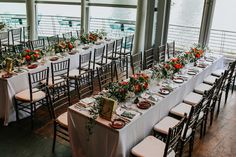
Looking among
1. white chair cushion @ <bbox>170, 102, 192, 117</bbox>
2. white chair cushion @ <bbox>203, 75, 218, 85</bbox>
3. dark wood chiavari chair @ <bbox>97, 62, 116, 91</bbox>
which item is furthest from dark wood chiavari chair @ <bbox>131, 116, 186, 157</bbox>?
white chair cushion @ <bbox>203, 75, 218, 85</bbox>

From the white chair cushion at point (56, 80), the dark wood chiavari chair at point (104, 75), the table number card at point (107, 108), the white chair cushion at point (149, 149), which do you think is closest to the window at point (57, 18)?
the white chair cushion at point (56, 80)

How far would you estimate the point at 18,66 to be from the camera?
466cm

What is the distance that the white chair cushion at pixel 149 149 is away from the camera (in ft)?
9.41

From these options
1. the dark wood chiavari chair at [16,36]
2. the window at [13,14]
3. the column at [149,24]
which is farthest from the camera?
the window at [13,14]

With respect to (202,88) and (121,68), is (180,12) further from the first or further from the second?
(202,88)

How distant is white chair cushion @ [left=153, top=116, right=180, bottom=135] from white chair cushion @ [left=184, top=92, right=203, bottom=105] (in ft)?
2.50

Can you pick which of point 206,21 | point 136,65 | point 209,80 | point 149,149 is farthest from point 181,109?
point 206,21

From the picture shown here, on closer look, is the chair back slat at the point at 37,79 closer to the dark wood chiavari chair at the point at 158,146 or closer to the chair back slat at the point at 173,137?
the dark wood chiavari chair at the point at 158,146

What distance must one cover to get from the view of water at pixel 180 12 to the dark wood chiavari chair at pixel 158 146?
174 inches

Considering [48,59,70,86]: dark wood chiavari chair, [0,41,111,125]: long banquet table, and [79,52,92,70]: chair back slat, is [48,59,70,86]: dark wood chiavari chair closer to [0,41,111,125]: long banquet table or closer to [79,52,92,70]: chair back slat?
[79,52,92,70]: chair back slat

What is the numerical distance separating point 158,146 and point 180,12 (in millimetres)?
4889

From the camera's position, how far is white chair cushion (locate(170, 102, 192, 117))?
3820 mm

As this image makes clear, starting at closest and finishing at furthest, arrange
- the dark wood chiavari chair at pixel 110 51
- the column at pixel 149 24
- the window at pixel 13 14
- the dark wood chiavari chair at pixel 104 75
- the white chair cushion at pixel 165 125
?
the white chair cushion at pixel 165 125, the dark wood chiavari chair at pixel 104 75, the dark wood chiavari chair at pixel 110 51, the column at pixel 149 24, the window at pixel 13 14

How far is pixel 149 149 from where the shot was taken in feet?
9.66
